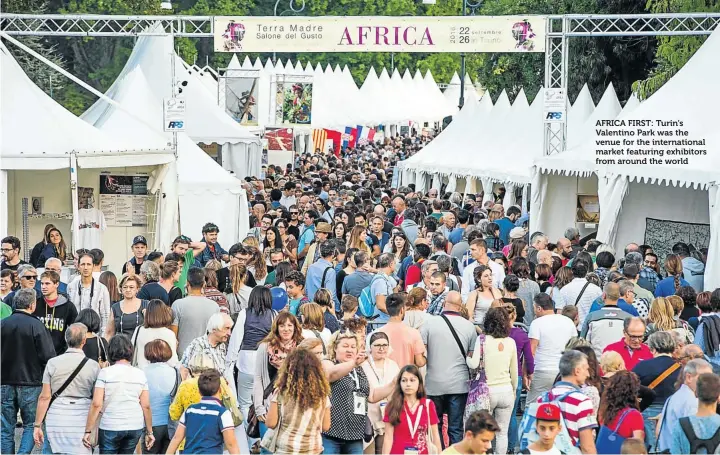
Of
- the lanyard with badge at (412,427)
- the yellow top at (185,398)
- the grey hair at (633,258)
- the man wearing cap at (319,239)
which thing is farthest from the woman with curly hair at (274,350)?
the man wearing cap at (319,239)

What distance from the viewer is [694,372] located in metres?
8.15

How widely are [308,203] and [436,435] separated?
12781 mm

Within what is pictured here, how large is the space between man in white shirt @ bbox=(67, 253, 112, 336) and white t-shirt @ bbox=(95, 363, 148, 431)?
3205 mm

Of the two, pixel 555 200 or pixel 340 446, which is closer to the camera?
pixel 340 446

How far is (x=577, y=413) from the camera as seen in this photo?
7.84 m

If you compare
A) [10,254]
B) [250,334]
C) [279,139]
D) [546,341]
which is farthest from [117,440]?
[279,139]

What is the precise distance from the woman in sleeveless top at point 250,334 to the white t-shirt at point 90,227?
27.3 ft

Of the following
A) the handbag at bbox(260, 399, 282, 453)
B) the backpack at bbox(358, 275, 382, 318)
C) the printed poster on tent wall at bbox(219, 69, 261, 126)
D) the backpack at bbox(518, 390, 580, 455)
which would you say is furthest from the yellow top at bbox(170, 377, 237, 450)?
the printed poster on tent wall at bbox(219, 69, 261, 126)

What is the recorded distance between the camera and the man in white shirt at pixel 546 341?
10602mm

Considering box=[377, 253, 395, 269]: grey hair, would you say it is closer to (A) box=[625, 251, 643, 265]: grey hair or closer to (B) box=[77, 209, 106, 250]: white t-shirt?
(A) box=[625, 251, 643, 265]: grey hair

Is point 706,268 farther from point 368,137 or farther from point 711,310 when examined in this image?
point 368,137

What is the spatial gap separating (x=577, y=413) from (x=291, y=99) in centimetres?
3131

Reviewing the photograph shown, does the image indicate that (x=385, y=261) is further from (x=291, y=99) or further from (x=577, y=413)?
(x=291, y=99)

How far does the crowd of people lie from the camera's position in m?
7.81
